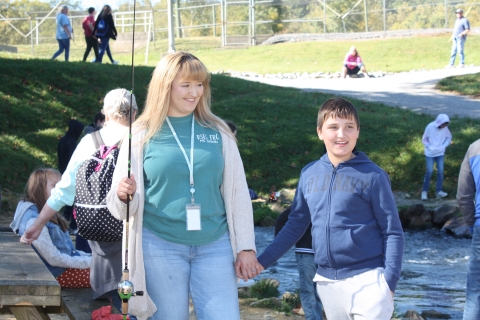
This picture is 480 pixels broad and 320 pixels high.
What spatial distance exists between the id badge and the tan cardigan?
219mm

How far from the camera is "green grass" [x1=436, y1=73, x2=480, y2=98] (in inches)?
832

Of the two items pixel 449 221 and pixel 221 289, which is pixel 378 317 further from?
pixel 449 221

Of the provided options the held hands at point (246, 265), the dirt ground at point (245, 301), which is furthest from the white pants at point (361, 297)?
the dirt ground at point (245, 301)

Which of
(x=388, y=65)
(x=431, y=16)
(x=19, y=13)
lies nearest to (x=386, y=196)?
(x=388, y=65)

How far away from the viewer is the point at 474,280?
17.4ft

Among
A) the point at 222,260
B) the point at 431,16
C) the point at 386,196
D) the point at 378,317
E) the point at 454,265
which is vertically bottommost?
the point at 454,265

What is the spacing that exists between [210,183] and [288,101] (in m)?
15.3

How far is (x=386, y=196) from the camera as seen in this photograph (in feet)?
12.1

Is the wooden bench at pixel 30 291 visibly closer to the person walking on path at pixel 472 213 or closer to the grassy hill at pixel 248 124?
the person walking on path at pixel 472 213

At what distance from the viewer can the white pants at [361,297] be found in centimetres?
363

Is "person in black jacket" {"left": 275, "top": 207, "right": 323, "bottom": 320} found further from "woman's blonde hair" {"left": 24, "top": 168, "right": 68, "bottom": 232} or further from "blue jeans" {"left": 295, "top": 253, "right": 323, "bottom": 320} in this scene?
"woman's blonde hair" {"left": 24, "top": 168, "right": 68, "bottom": 232}

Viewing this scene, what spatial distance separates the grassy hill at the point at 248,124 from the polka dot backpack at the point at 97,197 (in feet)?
30.2

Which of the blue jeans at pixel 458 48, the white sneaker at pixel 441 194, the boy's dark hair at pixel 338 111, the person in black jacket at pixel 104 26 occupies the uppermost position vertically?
the person in black jacket at pixel 104 26

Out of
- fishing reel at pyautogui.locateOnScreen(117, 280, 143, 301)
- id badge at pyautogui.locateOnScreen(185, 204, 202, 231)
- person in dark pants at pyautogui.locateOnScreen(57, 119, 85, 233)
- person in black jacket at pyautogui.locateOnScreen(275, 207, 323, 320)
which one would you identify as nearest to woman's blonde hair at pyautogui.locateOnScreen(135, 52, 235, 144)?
id badge at pyautogui.locateOnScreen(185, 204, 202, 231)
